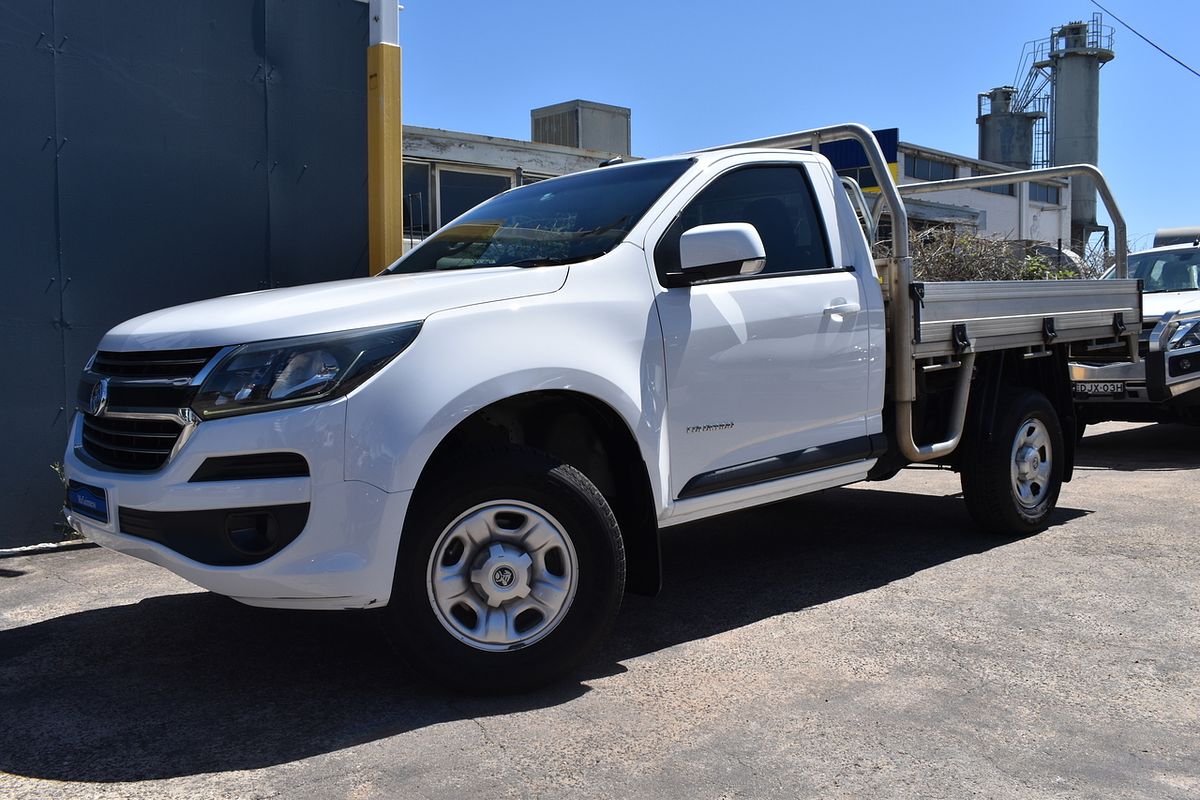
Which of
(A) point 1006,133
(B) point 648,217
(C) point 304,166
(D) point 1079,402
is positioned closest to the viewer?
(B) point 648,217

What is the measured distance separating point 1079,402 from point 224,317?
310 inches

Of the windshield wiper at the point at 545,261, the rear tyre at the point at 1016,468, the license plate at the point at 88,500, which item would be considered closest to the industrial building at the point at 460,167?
the rear tyre at the point at 1016,468

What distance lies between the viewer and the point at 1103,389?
30.3 feet

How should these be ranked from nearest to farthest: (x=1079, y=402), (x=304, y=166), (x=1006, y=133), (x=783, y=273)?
(x=783, y=273) < (x=304, y=166) < (x=1079, y=402) < (x=1006, y=133)

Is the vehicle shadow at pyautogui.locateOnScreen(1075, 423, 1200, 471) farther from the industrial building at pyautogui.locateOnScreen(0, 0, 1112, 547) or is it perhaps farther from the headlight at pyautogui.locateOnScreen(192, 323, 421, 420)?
the headlight at pyautogui.locateOnScreen(192, 323, 421, 420)

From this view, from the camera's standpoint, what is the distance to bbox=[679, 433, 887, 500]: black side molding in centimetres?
434

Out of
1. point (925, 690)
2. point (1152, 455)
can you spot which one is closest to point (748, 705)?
point (925, 690)

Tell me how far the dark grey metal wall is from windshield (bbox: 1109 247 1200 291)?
24.3 ft

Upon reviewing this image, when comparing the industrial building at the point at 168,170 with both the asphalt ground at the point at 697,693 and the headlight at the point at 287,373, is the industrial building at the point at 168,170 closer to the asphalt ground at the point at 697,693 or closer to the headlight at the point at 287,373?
the asphalt ground at the point at 697,693

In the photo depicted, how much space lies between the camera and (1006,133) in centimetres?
5200

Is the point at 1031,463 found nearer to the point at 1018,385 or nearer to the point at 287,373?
the point at 1018,385

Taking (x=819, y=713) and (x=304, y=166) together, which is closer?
(x=819, y=713)

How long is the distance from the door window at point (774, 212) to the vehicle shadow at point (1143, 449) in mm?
5108

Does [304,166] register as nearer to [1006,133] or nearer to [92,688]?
[92,688]
